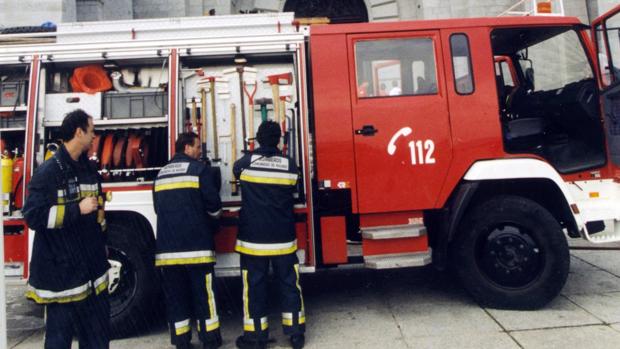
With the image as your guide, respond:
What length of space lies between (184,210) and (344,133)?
5.31 feet

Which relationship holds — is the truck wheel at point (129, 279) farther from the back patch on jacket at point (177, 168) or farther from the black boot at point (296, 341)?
the black boot at point (296, 341)

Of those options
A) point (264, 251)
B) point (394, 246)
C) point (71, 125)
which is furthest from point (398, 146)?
point (71, 125)

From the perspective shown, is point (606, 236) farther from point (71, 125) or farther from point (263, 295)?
point (71, 125)

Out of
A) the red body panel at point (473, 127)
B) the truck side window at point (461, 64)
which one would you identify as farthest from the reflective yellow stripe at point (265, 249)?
the truck side window at point (461, 64)

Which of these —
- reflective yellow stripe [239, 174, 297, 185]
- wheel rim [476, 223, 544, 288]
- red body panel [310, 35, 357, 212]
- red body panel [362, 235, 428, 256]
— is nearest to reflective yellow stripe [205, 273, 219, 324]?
reflective yellow stripe [239, 174, 297, 185]

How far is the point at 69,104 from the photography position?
489cm

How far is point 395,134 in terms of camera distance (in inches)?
187

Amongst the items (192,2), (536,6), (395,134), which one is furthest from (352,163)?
(192,2)

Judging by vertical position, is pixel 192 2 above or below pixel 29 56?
above

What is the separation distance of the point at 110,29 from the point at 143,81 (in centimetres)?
59

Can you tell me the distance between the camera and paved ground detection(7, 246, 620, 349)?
4328 mm

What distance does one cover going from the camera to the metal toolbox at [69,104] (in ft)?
15.9

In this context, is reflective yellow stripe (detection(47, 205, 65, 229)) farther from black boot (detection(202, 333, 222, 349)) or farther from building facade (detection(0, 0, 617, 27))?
building facade (detection(0, 0, 617, 27))

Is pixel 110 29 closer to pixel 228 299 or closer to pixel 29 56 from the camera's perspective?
pixel 29 56
